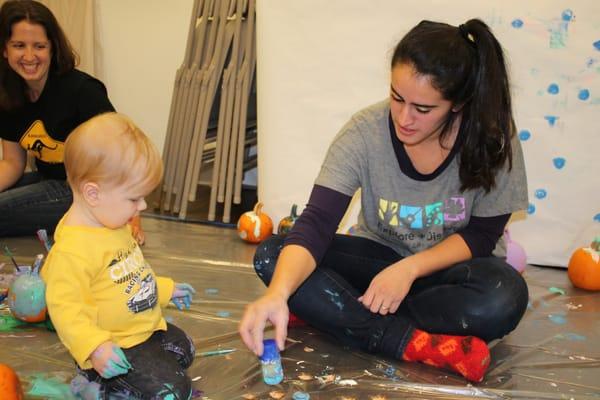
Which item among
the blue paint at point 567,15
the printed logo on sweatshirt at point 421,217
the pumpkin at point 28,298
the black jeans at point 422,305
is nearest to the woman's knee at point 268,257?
the black jeans at point 422,305

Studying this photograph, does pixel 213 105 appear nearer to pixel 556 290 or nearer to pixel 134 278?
pixel 556 290

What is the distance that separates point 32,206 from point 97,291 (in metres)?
1.15

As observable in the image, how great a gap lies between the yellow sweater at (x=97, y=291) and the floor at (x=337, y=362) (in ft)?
0.54

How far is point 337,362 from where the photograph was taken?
4.19 feet

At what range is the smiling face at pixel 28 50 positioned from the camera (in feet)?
6.06

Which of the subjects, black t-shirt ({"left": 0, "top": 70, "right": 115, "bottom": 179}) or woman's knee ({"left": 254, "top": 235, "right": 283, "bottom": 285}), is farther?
black t-shirt ({"left": 0, "top": 70, "right": 115, "bottom": 179})

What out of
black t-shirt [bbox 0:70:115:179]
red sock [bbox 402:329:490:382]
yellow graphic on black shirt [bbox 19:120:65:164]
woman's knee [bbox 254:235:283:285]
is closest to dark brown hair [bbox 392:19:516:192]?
red sock [bbox 402:329:490:382]

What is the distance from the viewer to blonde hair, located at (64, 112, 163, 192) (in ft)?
3.25

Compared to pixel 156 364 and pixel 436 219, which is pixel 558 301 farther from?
pixel 156 364

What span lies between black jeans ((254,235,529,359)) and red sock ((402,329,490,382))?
24 millimetres

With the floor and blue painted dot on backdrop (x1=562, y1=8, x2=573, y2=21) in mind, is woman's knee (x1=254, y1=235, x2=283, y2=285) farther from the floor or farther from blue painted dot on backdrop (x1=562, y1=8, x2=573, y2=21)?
blue painted dot on backdrop (x1=562, y1=8, x2=573, y2=21)

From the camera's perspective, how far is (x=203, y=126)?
2500 millimetres

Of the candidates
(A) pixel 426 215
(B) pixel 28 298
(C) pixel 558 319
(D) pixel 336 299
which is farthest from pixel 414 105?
(B) pixel 28 298

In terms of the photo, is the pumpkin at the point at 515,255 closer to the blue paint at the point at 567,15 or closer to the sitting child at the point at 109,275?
the blue paint at the point at 567,15
